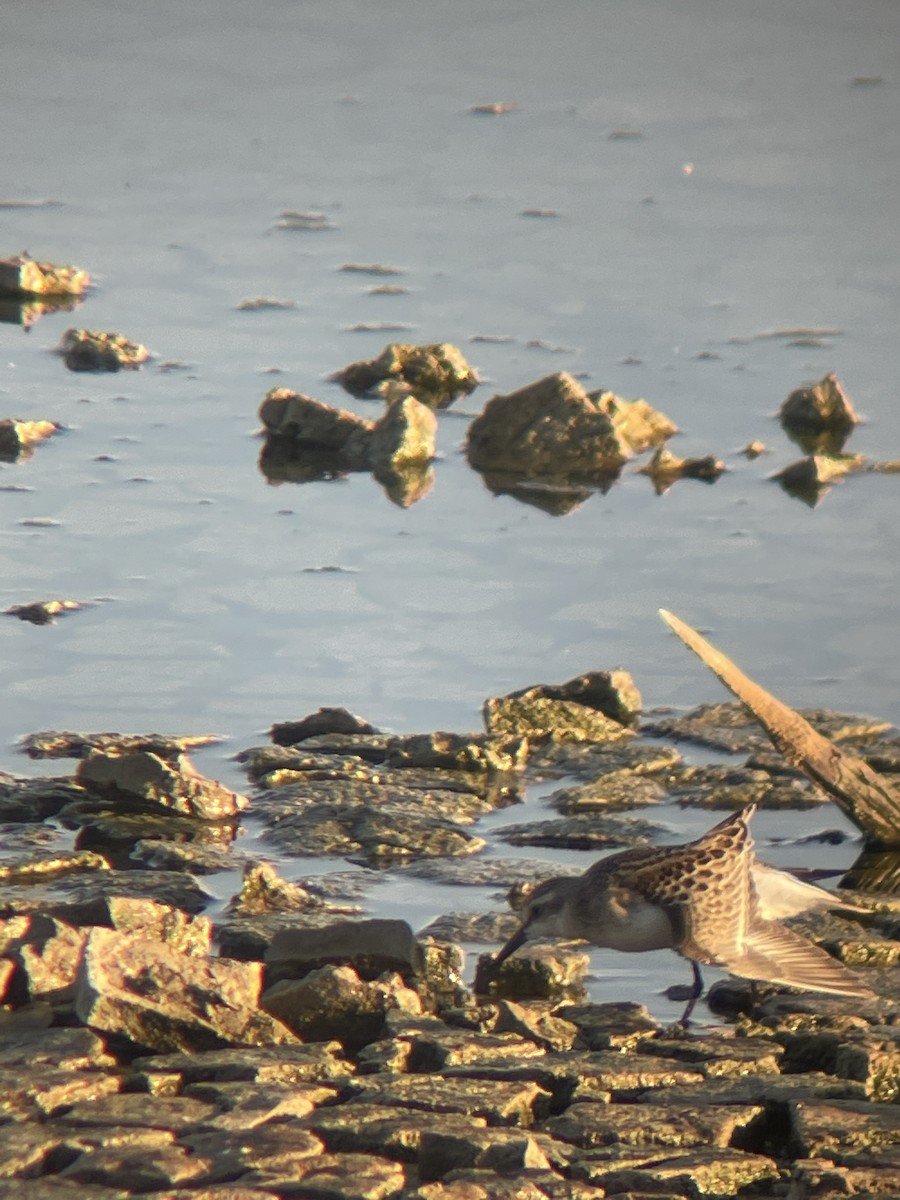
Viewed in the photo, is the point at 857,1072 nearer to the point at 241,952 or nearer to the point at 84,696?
the point at 241,952

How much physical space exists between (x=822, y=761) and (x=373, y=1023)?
80.7 inches

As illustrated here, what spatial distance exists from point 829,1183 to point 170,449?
264 inches

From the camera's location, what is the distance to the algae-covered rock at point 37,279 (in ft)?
42.9

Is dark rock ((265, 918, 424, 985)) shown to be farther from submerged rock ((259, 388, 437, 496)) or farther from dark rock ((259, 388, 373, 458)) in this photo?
dark rock ((259, 388, 373, 458))

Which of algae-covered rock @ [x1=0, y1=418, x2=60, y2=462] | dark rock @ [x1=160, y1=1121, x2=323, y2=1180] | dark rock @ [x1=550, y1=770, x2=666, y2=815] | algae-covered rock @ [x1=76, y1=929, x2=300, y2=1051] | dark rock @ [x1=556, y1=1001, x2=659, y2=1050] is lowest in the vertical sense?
dark rock @ [x1=556, y1=1001, x2=659, y2=1050]

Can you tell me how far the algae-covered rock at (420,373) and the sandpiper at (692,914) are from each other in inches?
235

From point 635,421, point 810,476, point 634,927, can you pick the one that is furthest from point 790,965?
point 635,421

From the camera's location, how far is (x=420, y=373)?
11953 millimetres

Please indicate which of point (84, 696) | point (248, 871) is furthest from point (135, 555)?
point (248, 871)

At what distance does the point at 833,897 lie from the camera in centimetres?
651

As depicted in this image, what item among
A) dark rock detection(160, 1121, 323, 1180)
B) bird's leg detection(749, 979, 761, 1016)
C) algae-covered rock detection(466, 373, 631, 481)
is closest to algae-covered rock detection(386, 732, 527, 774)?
bird's leg detection(749, 979, 761, 1016)

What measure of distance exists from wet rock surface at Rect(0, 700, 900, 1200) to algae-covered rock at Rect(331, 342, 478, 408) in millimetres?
4399

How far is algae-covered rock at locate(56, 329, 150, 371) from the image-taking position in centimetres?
1201

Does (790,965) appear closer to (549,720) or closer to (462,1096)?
(462,1096)
